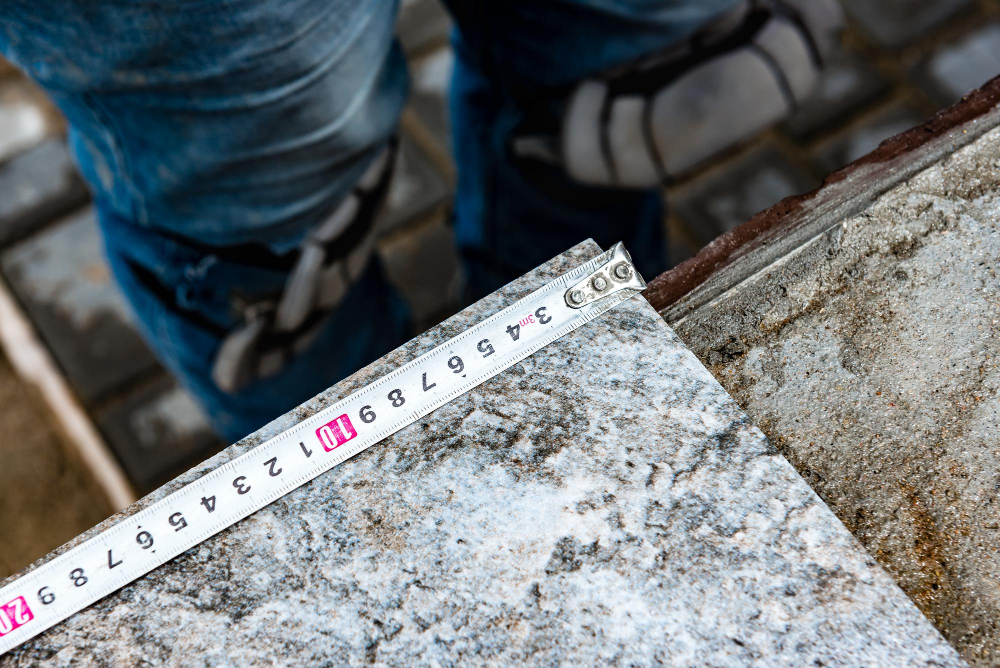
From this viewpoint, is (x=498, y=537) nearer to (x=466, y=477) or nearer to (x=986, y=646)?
(x=466, y=477)

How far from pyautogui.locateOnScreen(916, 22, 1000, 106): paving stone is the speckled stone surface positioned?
1703mm

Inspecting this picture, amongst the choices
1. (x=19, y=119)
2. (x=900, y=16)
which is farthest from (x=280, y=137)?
(x=900, y=16)

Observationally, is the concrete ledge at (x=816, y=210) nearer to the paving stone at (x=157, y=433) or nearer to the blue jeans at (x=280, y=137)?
the blue jeans at (x=280, y=137)

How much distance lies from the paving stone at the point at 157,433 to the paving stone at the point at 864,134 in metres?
1.64

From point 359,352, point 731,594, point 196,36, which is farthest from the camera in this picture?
point 359,352

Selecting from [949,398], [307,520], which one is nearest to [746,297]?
[949,398]

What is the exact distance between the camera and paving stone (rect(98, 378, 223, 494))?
6.28ft

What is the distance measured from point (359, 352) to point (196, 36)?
0.85 m

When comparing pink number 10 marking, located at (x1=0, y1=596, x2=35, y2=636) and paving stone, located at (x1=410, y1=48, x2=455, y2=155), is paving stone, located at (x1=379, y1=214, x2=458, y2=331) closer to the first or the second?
paving stone, located at (x1=410, y1=48, x2=455, y2=155)

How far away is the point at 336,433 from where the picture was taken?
0.86 m

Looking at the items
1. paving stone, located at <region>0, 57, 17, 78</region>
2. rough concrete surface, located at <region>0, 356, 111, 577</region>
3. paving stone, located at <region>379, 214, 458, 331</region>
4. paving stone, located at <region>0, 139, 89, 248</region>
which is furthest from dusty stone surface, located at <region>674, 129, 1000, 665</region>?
paving stone, located at <region>0, 57, 17, 78</region>

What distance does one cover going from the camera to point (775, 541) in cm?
78

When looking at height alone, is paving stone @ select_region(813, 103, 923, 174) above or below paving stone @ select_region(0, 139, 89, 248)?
below

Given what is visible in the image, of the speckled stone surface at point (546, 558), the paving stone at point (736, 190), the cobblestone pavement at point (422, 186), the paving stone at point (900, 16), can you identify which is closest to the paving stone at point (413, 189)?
the cobblestone pavement at point (422, 186)
